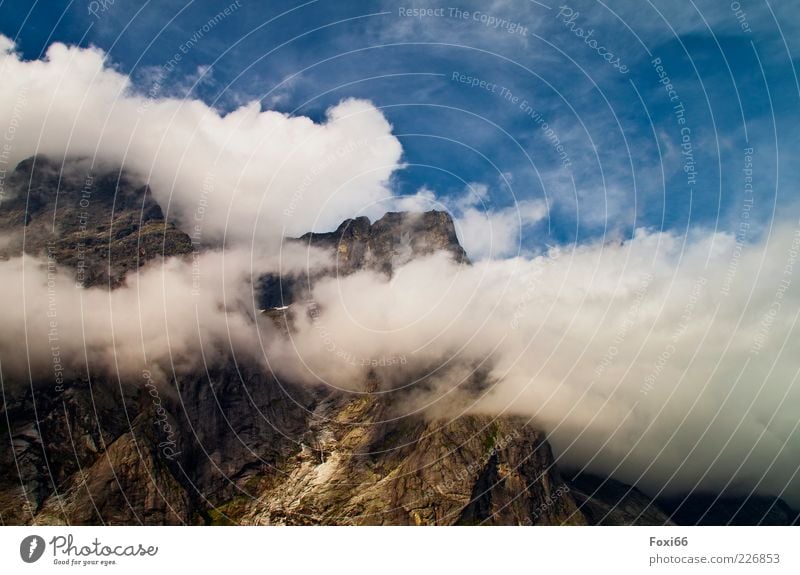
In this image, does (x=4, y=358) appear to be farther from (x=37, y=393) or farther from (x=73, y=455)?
(x=73, y=455)

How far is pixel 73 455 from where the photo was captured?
194 m

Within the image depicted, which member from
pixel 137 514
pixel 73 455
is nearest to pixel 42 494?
pixel 73 455
